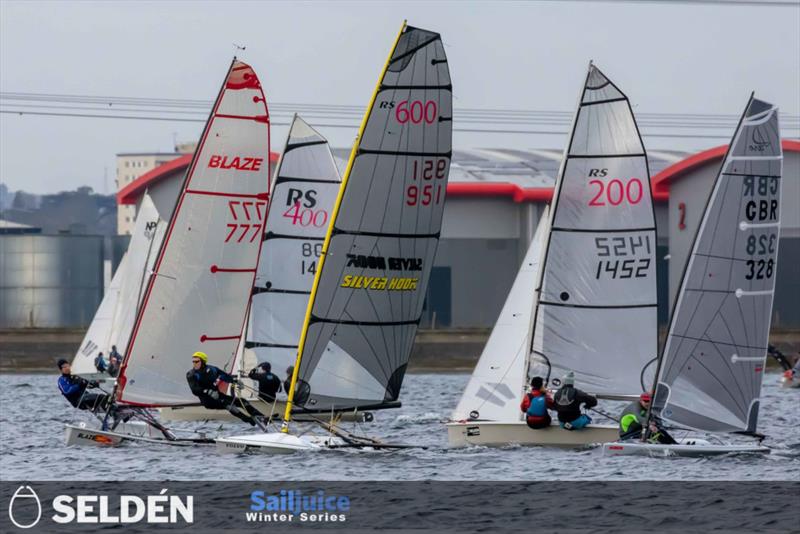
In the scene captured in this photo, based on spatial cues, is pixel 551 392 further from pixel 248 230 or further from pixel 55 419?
pixel 55 419

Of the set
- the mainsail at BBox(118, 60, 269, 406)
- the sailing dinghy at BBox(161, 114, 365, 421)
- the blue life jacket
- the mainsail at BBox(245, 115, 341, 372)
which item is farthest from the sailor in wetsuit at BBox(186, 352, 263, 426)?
the mainsail at BBox(245, 115, 341, 372)

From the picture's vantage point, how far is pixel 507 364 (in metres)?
24.7

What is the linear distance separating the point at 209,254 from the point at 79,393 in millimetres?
2822

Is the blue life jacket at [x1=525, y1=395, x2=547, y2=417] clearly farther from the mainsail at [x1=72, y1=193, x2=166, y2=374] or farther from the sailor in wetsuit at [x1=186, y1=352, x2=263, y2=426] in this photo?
the mainsail at [x1=72, y1=193, x2=166, y2=374]

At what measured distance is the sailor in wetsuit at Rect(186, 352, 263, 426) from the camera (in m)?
22.1

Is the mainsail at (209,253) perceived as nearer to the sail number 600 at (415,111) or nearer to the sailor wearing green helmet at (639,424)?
the sail number 600 at (415,111)

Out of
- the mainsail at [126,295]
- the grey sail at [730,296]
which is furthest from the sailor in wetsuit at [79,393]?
the mainsail at [126,295]

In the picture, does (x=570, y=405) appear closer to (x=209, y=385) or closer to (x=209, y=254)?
(x=209, y=385)

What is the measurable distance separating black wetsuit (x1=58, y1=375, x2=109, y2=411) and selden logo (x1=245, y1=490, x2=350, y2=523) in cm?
548

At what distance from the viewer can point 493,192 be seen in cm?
6119

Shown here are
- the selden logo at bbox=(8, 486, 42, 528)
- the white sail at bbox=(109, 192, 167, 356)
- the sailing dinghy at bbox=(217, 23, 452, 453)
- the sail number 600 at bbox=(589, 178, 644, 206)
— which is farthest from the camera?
the white sail at bbox=(109, 192, 167, 356)

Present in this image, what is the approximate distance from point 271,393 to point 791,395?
2231 centimetres

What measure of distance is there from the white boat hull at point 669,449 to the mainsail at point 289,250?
9.57m

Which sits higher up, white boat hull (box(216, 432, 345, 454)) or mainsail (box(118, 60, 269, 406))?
mainsail (box(118, 60, 269, 406))
